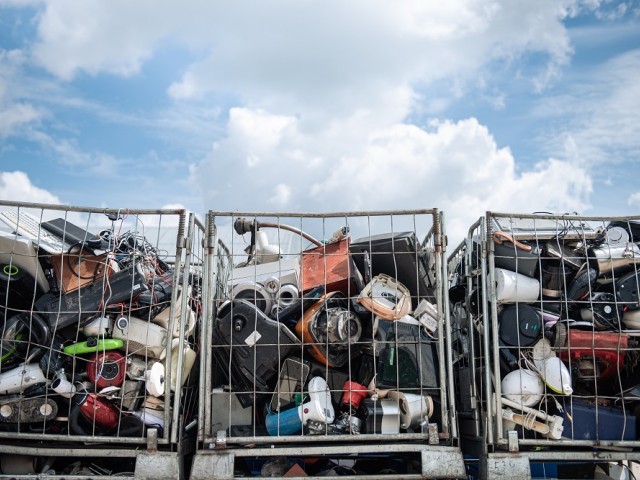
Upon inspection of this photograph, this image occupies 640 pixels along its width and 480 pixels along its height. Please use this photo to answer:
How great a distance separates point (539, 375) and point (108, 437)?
3136 millimetres

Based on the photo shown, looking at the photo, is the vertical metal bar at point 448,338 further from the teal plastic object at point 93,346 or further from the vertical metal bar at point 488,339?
the teal plastic object at point 93,346

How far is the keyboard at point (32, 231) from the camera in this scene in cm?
514

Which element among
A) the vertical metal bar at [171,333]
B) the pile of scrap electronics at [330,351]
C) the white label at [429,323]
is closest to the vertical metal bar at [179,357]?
the vertical metal bar at [171,333]

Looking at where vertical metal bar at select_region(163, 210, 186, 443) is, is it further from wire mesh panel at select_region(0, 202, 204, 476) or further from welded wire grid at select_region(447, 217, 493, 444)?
welded wire grid at select_region(447, 217, 493, 444)

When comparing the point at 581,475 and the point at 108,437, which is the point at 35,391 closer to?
the point at 108,437

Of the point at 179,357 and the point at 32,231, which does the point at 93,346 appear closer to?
the point at 179,357

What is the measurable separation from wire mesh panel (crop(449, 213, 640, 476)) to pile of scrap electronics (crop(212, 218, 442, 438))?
45 cm

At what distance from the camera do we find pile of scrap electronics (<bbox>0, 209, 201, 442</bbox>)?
15.8ft

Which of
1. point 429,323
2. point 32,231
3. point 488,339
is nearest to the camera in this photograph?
point 488,339

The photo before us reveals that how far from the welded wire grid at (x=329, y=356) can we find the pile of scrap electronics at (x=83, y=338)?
0.41 metres

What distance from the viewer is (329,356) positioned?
498cm

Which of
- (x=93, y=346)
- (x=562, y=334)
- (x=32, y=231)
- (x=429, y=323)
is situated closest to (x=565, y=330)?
(x=562, y=334)

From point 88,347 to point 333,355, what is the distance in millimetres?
1790

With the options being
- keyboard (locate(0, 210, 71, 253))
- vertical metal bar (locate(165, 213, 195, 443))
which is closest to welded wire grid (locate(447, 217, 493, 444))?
vertical metal bar (locate(165, 213, 195, 443))
